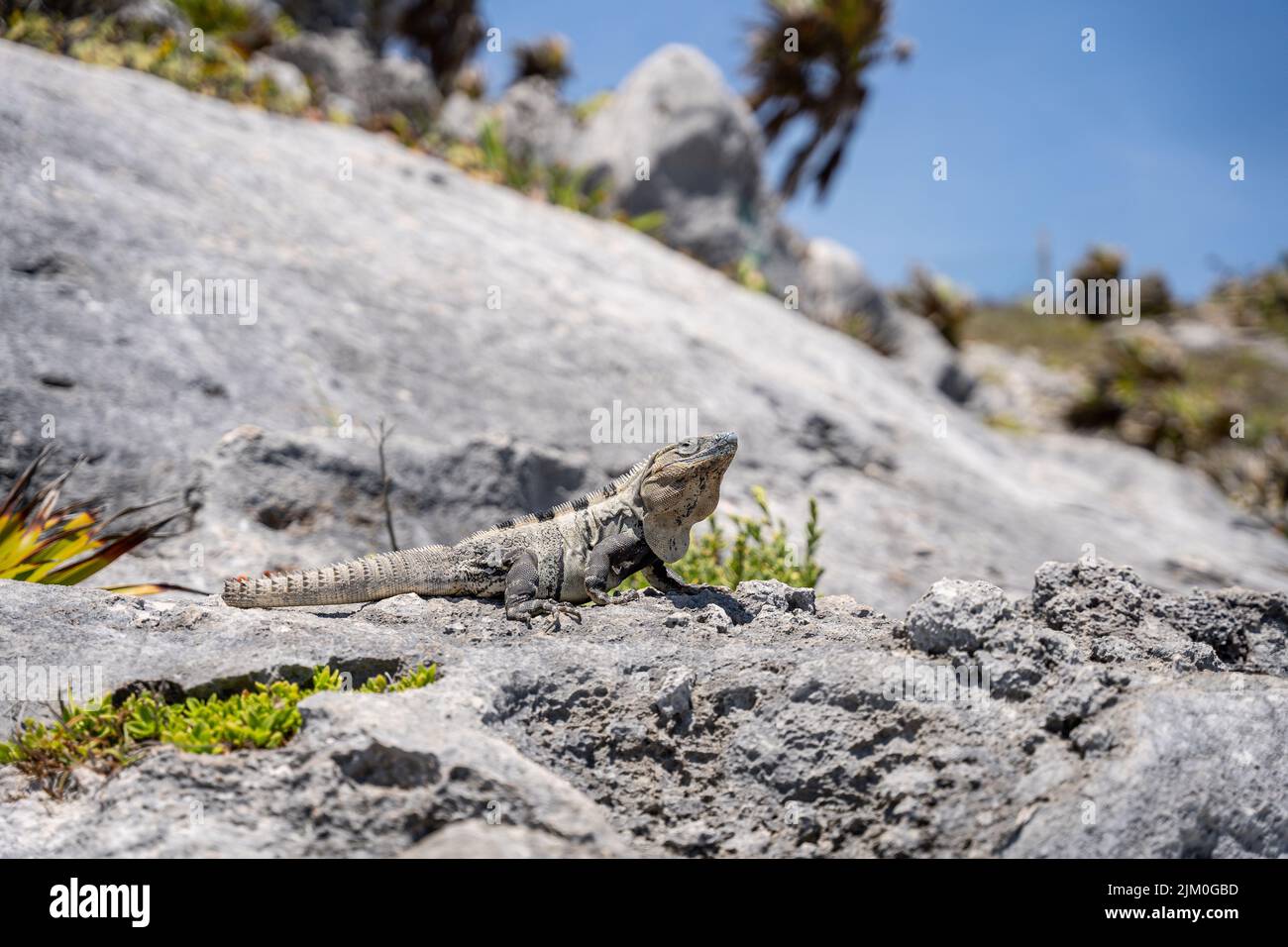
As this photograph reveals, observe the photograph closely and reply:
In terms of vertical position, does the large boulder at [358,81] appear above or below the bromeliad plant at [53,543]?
above

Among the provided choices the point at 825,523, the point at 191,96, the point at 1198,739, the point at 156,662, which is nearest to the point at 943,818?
the point at 1198,739

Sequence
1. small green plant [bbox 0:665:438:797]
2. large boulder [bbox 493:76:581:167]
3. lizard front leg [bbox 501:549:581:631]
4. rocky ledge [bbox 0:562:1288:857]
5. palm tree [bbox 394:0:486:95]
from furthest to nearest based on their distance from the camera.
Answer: palm tree [bbox 394:0:486:95], large boulder [bbox 493:76:581:167], lizard front leg [bbox 501:549:581:631], small green plant [bbox 0:665:438:797], rocky ledge [bbox 0:562:1288:857]

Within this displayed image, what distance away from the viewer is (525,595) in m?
5.77

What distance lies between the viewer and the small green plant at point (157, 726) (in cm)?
449

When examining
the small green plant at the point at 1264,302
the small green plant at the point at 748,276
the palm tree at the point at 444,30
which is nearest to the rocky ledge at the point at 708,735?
the small green plant at the point at 748,276

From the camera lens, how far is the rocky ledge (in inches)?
164

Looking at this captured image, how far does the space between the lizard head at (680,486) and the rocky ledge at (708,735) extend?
586 mm

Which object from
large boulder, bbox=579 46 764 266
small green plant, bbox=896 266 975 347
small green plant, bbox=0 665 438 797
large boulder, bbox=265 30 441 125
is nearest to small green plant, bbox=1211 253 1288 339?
small green plant, bbox=896 266 975 347

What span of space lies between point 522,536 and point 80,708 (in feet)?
7.74

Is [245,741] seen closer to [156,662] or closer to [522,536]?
[156,662]

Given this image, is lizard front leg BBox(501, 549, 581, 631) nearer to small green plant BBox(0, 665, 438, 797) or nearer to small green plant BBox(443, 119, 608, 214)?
small green plant BBox(0, 665, 438, 797)

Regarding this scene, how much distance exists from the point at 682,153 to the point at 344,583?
16.9m

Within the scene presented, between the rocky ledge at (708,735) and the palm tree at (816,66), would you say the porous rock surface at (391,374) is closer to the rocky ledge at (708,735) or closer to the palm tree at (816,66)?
the rocky ledge at (708,735)

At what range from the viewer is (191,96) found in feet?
48.7
